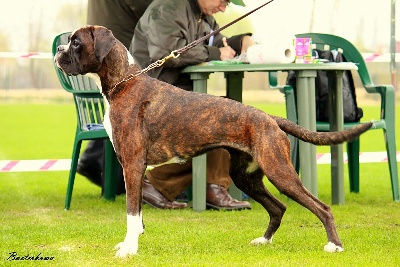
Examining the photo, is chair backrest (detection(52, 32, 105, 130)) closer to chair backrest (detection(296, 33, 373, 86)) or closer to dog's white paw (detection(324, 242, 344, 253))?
chair backrest (detection(296, 33, 373, 86))

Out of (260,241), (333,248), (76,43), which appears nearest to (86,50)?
(76,43)

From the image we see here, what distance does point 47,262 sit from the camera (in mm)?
5039

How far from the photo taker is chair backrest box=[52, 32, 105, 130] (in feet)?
24.3

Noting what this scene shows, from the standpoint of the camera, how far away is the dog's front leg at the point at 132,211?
202 inches

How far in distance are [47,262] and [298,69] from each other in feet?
9.39

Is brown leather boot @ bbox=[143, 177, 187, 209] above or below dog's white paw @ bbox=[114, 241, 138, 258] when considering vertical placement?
below

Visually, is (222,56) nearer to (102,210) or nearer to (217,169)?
(217,169)

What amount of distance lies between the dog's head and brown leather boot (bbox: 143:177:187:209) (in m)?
2.44

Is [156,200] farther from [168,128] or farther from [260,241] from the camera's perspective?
[168,128]

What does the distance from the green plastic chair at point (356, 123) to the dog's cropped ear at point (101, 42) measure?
3.00m

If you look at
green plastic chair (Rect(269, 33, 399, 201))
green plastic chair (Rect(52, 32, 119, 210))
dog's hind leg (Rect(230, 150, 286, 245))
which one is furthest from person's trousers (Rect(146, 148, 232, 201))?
dog's hind leg (Rect(230, 150, 286, 245))

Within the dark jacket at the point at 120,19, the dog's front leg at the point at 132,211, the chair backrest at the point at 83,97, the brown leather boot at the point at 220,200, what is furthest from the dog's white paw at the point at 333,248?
the dark jacket at the point at 120,19

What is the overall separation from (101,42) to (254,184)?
1256mm

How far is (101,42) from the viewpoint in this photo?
5.23 metres
